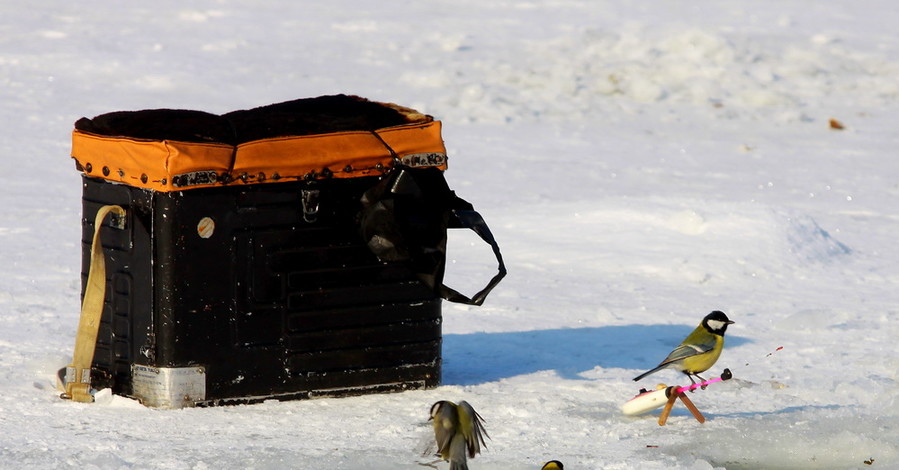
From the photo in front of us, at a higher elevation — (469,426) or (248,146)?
(248,146)

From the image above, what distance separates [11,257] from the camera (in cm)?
710

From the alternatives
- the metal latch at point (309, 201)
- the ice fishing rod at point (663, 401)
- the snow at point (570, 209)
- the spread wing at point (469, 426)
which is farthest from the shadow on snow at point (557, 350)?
the spread wing at point (469, 426)

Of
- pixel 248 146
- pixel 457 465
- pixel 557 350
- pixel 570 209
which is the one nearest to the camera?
pixel 457 465

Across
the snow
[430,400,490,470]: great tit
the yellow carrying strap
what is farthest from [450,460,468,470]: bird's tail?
the yellow carrying strap

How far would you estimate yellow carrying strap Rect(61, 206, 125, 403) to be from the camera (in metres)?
4.62

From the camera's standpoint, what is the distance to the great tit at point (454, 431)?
147 inches

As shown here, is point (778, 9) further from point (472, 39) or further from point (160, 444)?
point (160, 444)

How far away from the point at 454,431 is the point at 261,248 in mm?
1230

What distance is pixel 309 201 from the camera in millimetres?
4656

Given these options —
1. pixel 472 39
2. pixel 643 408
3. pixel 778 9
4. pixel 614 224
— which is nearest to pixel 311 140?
pixel 643 408

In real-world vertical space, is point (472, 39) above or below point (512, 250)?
above

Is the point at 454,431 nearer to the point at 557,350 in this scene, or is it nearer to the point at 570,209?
the point at 557,350

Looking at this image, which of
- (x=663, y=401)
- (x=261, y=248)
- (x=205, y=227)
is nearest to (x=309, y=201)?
(x=261, y=248)

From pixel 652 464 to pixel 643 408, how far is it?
1.63ft
